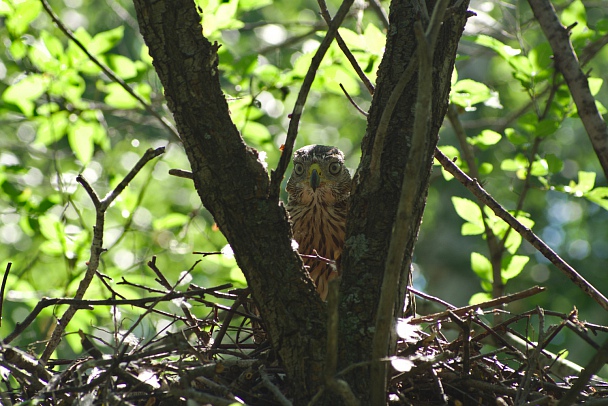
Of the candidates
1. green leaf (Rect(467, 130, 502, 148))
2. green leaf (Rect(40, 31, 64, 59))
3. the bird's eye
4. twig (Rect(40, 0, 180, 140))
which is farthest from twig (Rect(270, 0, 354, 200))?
green leaf (Rect(40, 31, 64, 59))

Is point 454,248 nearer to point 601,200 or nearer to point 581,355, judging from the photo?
point 581,355

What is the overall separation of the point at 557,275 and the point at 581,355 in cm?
135

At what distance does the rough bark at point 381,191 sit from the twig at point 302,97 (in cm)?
33

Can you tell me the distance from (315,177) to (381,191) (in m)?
2.23

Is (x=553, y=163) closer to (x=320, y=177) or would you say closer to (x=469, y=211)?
(x=469, y=211)

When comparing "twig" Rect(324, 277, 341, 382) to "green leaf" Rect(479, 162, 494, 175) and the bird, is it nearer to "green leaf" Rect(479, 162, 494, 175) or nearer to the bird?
the bird

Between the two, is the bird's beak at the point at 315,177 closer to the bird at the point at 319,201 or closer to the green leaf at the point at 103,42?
the bird at the point at 319,201

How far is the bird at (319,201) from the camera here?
430cm

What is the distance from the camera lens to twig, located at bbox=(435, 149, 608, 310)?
2.77 metres

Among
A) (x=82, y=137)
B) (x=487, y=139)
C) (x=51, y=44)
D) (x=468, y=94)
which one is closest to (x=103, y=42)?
(x=51, y=44)

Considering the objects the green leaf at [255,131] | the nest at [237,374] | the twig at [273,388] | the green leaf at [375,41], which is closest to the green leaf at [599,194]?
the nest at [237,374]

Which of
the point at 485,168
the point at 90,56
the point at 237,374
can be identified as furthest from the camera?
the point at 485,168

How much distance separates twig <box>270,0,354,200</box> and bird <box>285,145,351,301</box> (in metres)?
1.86

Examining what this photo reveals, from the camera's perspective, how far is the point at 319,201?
4.59 m
